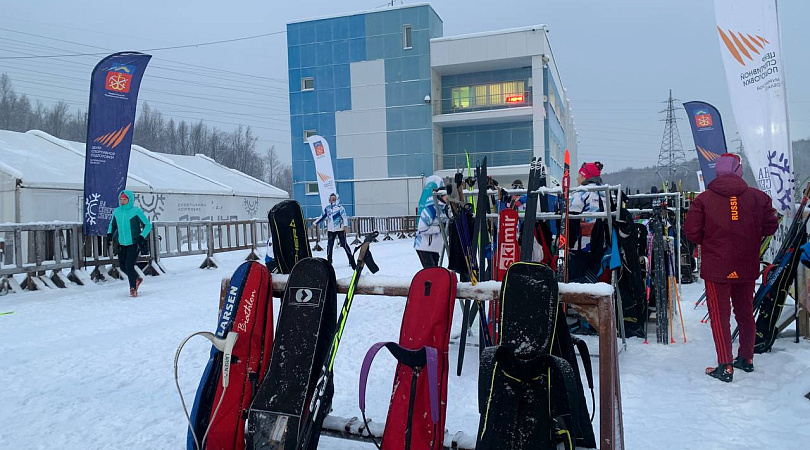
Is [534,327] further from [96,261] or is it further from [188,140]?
[188,140]

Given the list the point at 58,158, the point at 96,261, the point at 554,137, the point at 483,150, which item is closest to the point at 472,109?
the point at 483,150

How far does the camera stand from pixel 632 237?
16.6 feet

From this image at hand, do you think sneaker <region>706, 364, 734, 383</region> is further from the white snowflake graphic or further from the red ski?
the white snowflake graphic

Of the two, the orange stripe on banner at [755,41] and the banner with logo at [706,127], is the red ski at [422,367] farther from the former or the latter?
the banner with logo at [706,127]

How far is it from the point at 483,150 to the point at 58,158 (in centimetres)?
2350

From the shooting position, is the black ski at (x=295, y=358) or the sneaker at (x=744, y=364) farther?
the sneaker at (x=744, y=364)

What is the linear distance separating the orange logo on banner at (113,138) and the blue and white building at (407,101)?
76.4ft

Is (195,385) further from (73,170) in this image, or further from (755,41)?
(73,170)

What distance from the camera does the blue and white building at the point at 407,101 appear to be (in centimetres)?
3186

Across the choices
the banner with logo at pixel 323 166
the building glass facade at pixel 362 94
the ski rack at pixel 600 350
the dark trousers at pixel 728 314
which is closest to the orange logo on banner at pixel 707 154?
the dark trousers at pixel 728 314

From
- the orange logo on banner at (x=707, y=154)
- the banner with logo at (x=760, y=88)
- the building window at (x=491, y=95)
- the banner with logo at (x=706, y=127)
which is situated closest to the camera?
the banner with logo at (x=760, y=88)

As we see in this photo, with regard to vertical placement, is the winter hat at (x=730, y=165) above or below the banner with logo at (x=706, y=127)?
below

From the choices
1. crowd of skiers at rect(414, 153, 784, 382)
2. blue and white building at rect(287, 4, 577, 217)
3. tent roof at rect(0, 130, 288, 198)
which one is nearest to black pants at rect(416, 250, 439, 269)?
crowd of skiers at rect(414, 153, 784, 382)

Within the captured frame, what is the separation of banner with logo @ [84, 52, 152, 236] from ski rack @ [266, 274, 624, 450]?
923 cm
